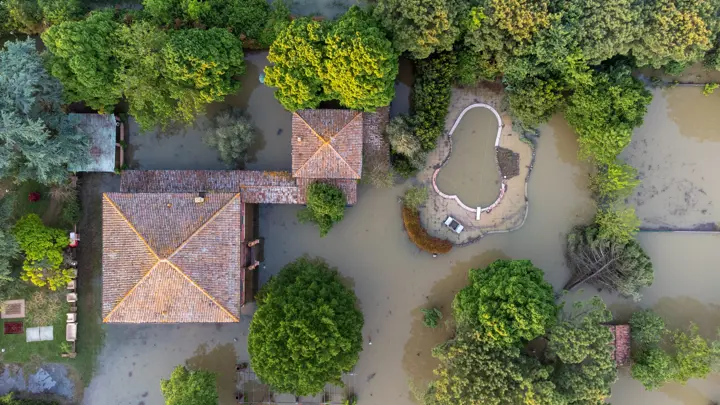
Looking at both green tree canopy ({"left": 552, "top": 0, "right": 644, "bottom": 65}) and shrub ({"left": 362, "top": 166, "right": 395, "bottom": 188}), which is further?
shrub ({"left": 362, "top": 166, "right": 395, "bottom": 188})

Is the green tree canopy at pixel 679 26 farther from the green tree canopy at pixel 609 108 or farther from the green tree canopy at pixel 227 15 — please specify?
the green tree canopy at pixel 227 15

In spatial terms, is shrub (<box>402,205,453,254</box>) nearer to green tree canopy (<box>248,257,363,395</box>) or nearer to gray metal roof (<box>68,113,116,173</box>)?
green tree canopy (<box>248,257,363,395</box>)

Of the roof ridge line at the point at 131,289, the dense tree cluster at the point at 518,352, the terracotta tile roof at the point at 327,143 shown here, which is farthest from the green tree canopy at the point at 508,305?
the roof ridge line at the point at 131,289

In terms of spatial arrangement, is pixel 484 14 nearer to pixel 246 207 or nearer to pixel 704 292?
pixel 246 207

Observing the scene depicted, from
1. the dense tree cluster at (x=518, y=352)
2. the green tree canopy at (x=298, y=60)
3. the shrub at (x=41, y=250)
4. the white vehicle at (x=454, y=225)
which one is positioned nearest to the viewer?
the dense tree cluster at (x=518, y=352)

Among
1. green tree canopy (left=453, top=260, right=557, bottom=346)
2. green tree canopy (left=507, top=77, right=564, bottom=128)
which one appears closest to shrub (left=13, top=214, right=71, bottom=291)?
green tree canopy (left=453, top=260, right=557, bottom=346)

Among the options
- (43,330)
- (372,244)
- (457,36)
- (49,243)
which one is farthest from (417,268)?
(43,330)
